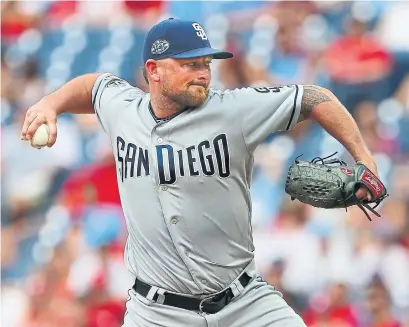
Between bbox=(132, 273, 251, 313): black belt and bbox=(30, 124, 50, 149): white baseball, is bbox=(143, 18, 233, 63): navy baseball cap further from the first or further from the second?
bbox=(132, 273, 251, 313): black belt

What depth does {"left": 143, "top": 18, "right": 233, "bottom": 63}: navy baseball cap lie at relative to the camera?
12.1 ft

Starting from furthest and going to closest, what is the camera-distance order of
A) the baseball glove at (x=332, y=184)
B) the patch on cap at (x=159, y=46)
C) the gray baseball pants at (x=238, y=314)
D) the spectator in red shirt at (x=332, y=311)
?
the spectator in red shirt at (x=332, y=311), the patch on cap at (x=159, y=46), the gray baseball pants at (x=238, y=314), the baseball glove at (x=332, y=184)

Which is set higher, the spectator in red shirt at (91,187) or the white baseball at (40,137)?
the white baseball at (40,137)

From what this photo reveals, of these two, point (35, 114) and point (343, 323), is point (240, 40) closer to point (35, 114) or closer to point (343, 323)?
point (343, 323)

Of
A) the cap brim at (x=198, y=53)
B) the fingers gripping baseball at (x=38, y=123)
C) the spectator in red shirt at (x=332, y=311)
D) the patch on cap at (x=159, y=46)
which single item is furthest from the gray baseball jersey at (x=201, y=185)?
the spectator in red shirt at (x=332, y=311)

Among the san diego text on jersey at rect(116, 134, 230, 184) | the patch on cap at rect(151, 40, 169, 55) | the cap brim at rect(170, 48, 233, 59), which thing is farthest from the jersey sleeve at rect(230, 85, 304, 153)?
the patch on cap at rect(151, 40, 169, 55)

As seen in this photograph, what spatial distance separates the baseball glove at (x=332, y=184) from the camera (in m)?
3.25

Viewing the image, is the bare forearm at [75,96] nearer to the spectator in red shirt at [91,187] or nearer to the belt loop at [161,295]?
the belt loop at [161,295]

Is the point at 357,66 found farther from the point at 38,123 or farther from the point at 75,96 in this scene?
the point at 38,123

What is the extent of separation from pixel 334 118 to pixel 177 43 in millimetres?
770

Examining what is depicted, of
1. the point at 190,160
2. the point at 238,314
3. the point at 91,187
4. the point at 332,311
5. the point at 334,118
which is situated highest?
the point at 334,118

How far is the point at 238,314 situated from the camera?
3641 millimetres

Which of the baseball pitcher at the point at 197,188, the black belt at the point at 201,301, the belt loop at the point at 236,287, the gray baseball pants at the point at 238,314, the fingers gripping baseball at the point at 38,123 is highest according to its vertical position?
the fingers gripping baseball at the point at 38,123

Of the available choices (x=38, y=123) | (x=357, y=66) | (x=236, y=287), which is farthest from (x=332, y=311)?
(x=38, y=123)
